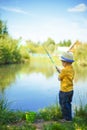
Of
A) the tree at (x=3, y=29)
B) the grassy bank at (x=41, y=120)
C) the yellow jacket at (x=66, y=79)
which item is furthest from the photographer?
the tree at (x=3, y=29)

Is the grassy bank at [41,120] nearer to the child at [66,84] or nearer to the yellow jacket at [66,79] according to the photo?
the child at [66,84]

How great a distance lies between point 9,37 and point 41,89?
36.7 feet

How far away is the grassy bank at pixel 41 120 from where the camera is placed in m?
2.90

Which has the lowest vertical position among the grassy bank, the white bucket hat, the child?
the grassy bank

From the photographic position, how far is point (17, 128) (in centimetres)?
284

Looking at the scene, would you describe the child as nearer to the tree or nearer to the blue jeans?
the blue jeans

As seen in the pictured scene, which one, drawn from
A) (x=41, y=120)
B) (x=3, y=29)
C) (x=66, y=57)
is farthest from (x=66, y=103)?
(x=3, y=29)

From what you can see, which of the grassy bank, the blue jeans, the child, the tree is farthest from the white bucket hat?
the tree

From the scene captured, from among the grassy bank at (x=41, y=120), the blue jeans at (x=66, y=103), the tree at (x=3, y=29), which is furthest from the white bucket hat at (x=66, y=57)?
the tree at (x=3, y=29)

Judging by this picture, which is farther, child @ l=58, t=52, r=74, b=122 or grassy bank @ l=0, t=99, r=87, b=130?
child @ l=58, t=52, r=74, b=122

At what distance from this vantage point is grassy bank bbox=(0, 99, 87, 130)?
290 cm

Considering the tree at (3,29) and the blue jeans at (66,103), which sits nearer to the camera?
the blue jeans at (66,103)

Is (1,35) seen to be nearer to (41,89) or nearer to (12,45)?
(12,45)

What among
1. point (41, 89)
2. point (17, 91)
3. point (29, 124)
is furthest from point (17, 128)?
point (41, 89)
